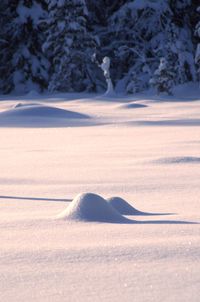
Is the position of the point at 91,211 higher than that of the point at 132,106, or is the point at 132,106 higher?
the point at 91,211

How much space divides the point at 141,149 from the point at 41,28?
19.3 metres

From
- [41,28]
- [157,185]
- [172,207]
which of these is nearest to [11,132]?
[157,185]

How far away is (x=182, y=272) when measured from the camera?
251cm

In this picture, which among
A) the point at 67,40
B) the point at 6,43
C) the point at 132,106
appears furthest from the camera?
the point at 6,43

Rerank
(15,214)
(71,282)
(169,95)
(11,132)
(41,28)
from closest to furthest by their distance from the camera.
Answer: (71,282), (15,214), (11,132), (169,95), (41,28)

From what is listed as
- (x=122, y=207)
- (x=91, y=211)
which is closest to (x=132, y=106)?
(x=122, y=207)

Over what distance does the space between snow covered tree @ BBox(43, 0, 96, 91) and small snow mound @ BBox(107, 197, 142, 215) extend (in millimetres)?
20272

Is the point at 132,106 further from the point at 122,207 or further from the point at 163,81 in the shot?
the point at 122,207

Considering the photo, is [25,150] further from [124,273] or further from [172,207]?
[124,273]

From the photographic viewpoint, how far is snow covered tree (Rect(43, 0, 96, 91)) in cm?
2398

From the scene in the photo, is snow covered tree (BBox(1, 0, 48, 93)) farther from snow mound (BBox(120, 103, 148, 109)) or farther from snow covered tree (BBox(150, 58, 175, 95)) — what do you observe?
snow mound (BBox(120, 103, 148, 109))

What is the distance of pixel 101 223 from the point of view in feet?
11.5

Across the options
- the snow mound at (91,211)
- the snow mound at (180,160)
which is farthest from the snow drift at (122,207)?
the snow mound at (180,160)

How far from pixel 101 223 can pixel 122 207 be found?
1.14 feet
